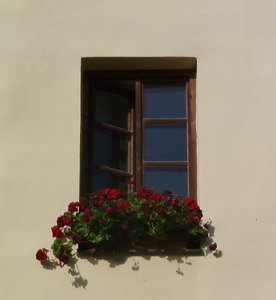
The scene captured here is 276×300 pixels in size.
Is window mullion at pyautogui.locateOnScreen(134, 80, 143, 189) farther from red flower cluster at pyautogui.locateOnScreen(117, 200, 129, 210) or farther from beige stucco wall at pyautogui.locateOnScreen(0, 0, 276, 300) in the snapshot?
red flower cluster at pyautogui.locateOnScreen(117, 200, 129, 210)

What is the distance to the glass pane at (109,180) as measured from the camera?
7.05 metres

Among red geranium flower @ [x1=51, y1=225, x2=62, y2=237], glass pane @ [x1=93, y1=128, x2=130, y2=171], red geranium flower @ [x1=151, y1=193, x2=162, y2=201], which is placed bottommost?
red geranium flower @ [x1=51, y1=225, x2=62, y2=237]

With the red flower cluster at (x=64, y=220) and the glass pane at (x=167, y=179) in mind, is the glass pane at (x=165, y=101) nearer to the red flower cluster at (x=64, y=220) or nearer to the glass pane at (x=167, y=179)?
the glass pane at (x=167, y=179)

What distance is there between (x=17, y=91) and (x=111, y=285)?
1.55 metres

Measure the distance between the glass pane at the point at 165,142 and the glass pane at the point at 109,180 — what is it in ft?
0.77

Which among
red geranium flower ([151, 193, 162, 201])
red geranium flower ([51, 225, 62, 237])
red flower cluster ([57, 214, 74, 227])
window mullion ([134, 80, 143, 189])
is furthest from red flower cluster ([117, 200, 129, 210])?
window mullion ([134, 80, 143, 189])

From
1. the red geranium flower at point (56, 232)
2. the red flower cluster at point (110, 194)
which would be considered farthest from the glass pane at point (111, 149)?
the red geranium flower at point (56, 232)

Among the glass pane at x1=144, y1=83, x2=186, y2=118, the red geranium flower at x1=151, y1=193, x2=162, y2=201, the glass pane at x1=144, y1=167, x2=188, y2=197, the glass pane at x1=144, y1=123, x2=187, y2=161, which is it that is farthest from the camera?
the glass pane at x1=144, y1=83, x2=186, y2=118

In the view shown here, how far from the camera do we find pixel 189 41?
708 cm

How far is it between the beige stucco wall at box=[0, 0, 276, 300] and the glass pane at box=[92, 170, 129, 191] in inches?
13.5

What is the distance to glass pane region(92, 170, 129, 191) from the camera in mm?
7047

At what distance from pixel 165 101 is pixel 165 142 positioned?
0.33 meters

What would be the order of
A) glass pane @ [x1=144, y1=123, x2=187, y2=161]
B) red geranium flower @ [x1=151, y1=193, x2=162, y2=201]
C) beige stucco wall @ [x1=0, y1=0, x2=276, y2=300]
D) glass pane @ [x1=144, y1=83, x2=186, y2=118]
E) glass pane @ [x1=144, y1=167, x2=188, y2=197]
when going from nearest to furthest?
beige stucco wall @ [x1=0, y1=0, x2=276, y2=300] → red geranium flower @ [x1=151, y1=193, x2=162, y2=201] → glass pane @ [x1=144, y1=167, x2=188, y2=197] → glass pane @ [x1=144, y1=123, x2=187, y2=161] → glass pane @ [x1=144, y1=83, x2=186, y2=118]

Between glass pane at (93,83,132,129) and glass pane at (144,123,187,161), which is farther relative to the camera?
glass pane at (93,83,132,129)
